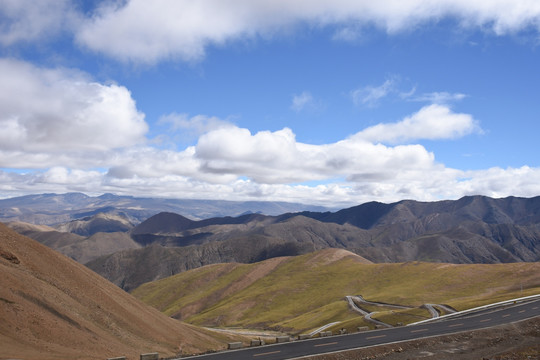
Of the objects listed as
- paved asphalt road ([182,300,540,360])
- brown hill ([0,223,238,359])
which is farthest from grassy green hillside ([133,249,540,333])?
brown hill ([0,223,238,359])

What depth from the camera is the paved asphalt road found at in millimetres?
41156

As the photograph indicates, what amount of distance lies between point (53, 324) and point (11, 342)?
25.4 feet

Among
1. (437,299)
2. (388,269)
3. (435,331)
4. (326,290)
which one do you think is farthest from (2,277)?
(388,269)

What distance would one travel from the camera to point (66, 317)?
51094mm

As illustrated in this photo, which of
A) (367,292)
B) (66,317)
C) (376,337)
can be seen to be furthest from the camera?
(367,292)

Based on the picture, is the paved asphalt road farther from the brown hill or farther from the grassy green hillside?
the grassy green hillside

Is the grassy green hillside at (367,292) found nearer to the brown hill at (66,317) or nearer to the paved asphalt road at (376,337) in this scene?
the paved asphalt road at (376,337)

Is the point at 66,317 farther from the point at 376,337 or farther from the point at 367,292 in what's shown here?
the point at 367,292

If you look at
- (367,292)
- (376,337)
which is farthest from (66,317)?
(367,292)

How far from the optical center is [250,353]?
42031mm

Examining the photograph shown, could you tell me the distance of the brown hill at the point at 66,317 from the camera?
4328 cm

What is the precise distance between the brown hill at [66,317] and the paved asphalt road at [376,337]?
53.0 feet

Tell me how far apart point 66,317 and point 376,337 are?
39.1 meters

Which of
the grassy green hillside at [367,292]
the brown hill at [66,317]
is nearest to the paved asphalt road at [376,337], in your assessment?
the brown hill at [66,317]
